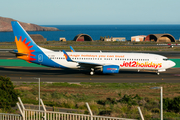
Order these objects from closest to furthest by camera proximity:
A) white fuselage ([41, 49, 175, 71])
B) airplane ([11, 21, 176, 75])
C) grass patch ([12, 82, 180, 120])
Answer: grass patch ([12, 82, 180, 120]) → airplane ([11, 21, 176, 75]) → white fuselage ([41, 49, 175, 71])

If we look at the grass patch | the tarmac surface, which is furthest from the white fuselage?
the grass patch

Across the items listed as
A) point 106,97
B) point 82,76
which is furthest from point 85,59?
point 106,97

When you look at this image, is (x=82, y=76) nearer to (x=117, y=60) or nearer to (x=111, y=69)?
(x=111, y=69)

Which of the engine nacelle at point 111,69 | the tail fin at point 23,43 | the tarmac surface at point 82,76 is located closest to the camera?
the tarmac surface at point 82,76

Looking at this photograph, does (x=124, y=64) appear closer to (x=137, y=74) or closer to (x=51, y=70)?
(x=137, y=74)

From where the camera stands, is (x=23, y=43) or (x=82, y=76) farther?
(x=23, y=43)

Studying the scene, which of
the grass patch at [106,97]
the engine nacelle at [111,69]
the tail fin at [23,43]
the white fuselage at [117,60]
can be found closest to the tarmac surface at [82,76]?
the engine nacelle at [111,69]

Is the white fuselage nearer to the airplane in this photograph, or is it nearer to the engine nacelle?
the airplane

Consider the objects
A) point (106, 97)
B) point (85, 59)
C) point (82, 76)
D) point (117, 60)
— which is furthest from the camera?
point (85, 59)

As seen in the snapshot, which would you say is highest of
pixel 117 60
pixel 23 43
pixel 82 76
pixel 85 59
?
pixel 23 43

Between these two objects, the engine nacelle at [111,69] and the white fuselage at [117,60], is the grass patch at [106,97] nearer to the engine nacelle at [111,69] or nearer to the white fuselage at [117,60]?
the engine nacelle at [111,69]

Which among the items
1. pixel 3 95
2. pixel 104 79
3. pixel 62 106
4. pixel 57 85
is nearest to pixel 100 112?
pixel 62 106

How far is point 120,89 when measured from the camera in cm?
3400

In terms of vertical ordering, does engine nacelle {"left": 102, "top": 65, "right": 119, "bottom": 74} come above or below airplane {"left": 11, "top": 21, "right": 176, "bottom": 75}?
below
